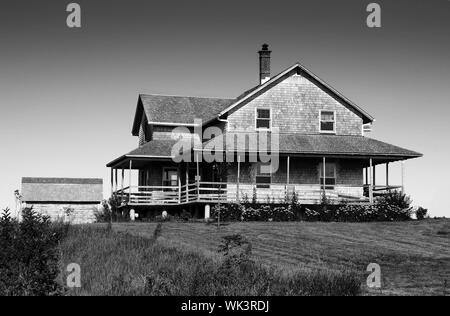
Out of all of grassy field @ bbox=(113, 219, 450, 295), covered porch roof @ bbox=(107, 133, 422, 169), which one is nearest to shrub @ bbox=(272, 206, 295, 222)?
covered porch roof @ bbox=(107, 133, 422, 169)

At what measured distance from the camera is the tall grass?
41.0 ft

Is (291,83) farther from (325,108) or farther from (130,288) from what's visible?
(130,288)

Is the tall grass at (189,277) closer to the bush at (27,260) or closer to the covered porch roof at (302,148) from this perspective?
the bush at (27,260)

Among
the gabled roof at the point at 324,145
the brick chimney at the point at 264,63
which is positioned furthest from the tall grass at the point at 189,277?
the brick chimney at the point at 264,63

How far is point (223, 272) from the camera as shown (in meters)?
13.4

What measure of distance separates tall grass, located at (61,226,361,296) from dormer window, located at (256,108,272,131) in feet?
67.0

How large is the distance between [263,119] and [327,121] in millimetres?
3580

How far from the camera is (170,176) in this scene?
40125 mm

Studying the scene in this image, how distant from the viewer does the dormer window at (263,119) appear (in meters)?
37.3

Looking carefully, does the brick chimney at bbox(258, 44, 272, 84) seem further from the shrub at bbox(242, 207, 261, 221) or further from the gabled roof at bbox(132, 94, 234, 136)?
the shrub at bbox(242, 207, 261, 221)

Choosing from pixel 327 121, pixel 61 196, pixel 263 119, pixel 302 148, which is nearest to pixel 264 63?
pixel 263 119

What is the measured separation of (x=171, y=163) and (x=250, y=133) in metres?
5.72

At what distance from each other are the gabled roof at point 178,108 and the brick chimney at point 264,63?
10.8 feet
